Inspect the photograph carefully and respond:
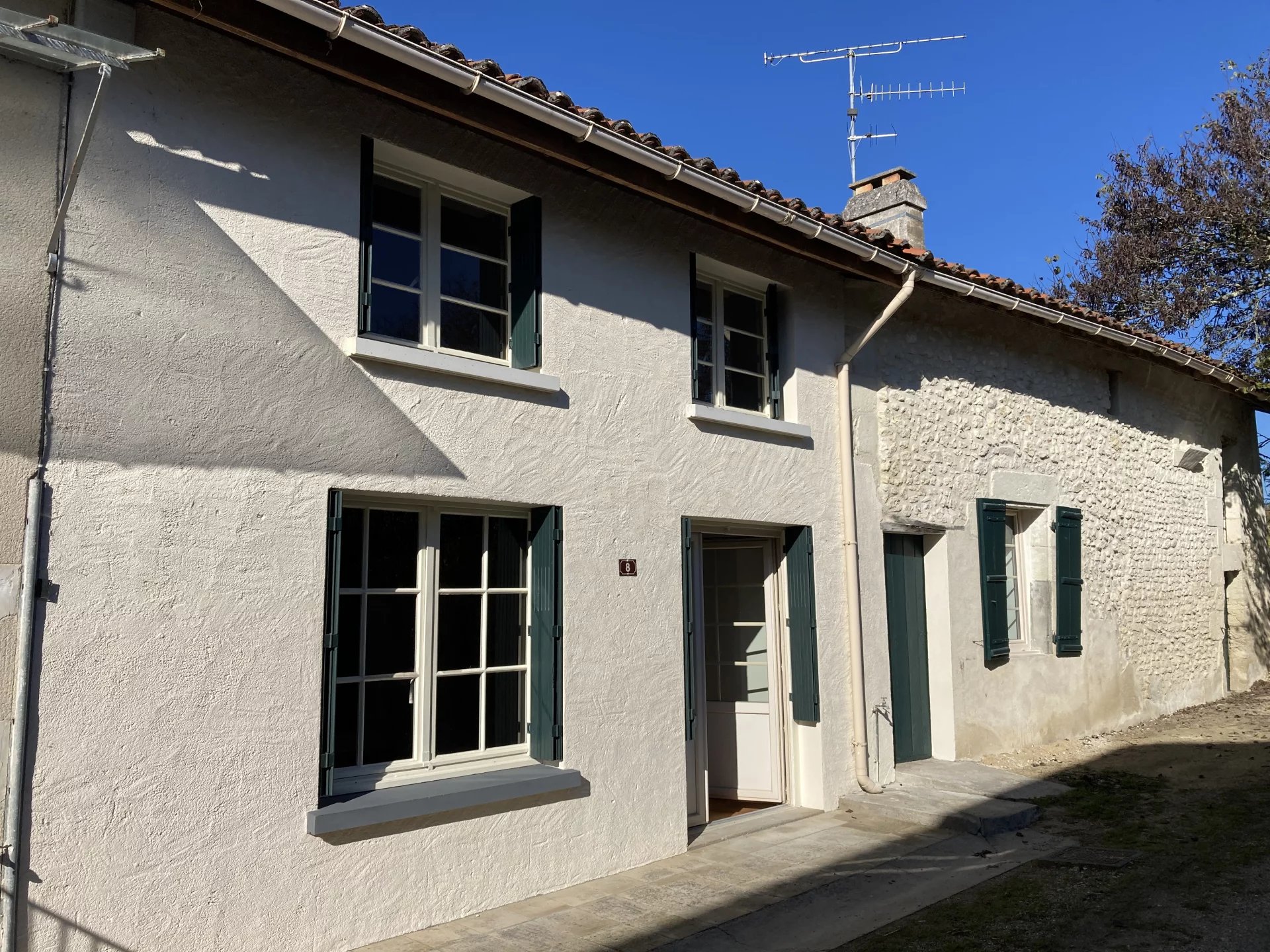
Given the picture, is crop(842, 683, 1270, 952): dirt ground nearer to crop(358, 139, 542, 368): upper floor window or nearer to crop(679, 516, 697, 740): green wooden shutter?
crop(679, 516, 697, 740): green wooden shutter

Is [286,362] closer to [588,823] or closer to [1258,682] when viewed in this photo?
[588,823]

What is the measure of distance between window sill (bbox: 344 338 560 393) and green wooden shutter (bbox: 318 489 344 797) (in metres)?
0.68

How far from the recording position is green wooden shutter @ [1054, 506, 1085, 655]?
371 inches

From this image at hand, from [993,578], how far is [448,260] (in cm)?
564

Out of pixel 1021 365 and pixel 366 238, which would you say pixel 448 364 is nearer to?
pixel 366 238

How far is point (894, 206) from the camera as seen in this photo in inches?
366

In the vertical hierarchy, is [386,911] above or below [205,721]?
below

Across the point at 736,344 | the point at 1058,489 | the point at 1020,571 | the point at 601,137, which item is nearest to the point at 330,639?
the point at 601,137

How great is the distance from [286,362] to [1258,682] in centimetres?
1329

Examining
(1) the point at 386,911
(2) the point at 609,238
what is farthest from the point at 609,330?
(1) the point at 386,911

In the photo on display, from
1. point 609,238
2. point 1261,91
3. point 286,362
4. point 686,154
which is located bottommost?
point 286,362

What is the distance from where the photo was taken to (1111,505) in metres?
10.5

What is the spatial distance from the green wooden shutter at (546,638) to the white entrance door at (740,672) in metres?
1.89

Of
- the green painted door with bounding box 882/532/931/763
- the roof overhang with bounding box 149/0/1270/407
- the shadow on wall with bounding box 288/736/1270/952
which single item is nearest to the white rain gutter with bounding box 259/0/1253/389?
the roof overhang with bounding box 149/0/1270/407
